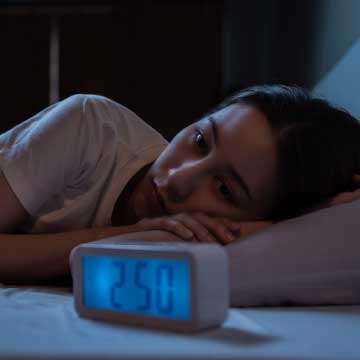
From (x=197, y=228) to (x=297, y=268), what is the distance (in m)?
0.18

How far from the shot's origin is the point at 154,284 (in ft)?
2.07

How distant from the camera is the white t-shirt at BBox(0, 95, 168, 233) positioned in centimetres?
107

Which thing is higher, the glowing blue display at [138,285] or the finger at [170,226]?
the glowing blue display at [138,285]

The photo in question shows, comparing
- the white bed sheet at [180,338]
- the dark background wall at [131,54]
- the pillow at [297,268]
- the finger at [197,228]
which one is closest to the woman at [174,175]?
the finger at [197,228]

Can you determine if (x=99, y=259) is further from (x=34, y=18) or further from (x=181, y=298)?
(x=34, y=18)

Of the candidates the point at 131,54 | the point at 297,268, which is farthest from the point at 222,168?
the point at 131,54

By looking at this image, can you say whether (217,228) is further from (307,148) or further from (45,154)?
(45,154)

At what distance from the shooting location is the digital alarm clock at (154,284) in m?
0.59

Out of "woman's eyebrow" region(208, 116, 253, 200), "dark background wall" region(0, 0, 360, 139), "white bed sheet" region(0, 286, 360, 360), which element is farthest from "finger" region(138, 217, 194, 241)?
"dark background wall" region(0, 0, 360, 139)

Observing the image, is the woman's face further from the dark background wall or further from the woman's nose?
the dark background wall

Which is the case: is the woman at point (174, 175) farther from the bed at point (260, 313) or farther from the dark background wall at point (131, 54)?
the dark background wall at point (131, 54)

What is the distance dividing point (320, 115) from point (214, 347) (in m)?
0.67

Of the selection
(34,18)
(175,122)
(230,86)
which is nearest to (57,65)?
(34,18)

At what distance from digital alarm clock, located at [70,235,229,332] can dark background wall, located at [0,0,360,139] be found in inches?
115
